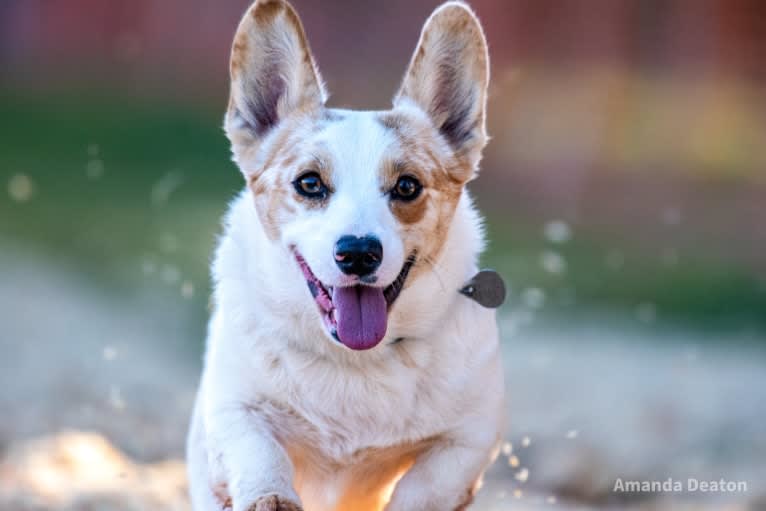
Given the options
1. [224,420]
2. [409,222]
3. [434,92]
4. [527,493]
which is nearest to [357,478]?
[224,420]

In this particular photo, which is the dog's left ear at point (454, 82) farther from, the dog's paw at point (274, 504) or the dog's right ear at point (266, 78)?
the dog's paw at point (274, 504)

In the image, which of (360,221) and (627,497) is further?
(627,497)

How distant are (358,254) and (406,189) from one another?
0.39m

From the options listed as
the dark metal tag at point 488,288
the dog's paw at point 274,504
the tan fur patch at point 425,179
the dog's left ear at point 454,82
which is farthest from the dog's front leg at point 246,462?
the dog's left ear at point 454,82

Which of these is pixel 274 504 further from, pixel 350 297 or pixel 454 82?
pixel 454 82

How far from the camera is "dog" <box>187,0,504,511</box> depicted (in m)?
3.24

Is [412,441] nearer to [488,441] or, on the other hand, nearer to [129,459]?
[488,441]

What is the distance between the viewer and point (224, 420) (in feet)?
11.1

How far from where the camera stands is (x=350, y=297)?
3.21m

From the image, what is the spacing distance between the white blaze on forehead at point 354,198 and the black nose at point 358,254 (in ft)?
0.06

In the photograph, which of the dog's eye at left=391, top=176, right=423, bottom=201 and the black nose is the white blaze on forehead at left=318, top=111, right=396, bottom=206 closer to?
the dog's eye at left=391, top=176, right=423, bottom=201

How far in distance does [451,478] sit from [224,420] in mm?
676

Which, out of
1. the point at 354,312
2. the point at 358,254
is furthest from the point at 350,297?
the point at 358,254

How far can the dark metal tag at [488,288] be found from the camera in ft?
11.5
